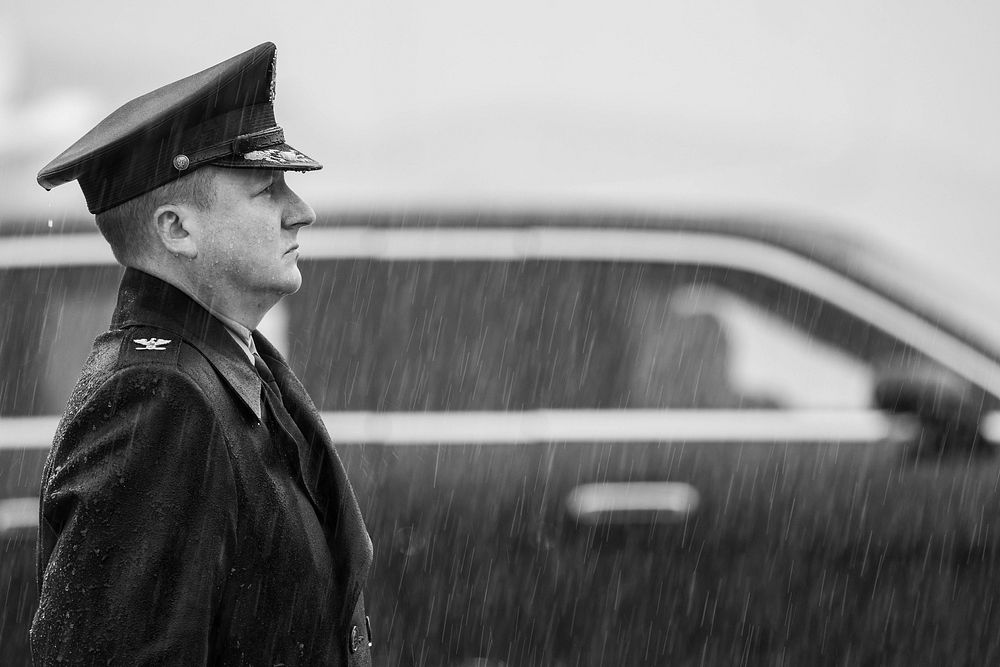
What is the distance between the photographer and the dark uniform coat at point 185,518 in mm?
1612

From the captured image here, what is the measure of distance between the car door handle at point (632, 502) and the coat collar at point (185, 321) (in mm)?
1706

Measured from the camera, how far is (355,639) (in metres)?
1.92

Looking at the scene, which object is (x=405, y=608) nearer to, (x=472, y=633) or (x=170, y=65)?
(x=472, y=633)

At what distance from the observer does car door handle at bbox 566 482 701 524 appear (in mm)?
3412

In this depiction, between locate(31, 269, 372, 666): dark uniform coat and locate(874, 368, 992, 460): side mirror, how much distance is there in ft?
6.68

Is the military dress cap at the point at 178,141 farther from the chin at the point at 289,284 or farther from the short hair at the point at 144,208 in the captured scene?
the chin at the point at 289,284

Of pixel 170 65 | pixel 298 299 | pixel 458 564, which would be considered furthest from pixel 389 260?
pixel 170 65

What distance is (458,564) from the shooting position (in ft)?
11.2

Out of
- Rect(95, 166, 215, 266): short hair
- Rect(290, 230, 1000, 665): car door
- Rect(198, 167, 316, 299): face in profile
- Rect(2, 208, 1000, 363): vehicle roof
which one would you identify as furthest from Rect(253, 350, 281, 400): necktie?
Rect(2, 208, 1000, 363): vehicle roof

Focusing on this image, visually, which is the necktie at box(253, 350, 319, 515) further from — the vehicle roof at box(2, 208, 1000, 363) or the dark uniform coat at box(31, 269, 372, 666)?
the vehicle roof at box(2, 208, 1000, 363)

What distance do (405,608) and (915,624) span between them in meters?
1.49

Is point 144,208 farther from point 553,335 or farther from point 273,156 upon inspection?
point 553,335

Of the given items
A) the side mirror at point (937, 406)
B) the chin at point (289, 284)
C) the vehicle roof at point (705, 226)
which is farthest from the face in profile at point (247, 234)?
the side mirror at point (937, 406)

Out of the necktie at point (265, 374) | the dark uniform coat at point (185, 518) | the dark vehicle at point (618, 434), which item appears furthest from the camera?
the dark vehicle at point (618, 434)
